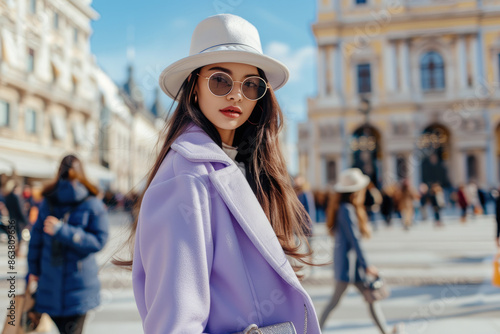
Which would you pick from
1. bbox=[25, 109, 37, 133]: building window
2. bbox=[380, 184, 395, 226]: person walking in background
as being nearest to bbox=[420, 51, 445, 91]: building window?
bbox=[380, 184, 395, 226]: person walking in background

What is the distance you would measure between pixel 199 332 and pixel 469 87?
31538 millimetres

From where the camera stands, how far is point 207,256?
113 centimetres

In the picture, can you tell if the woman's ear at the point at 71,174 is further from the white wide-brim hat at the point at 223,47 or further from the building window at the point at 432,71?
the building window at the point at 432,71

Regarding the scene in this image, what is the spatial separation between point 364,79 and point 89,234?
1142 inches

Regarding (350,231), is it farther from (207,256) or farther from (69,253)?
(207,256)

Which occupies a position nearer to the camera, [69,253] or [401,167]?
[69,253]

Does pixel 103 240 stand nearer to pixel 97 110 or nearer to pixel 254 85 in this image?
pixel 254 85

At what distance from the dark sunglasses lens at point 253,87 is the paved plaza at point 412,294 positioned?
737 mm

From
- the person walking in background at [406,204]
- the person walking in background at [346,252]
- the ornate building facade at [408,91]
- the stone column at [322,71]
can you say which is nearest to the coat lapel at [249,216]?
the person walking in background at [346,252]

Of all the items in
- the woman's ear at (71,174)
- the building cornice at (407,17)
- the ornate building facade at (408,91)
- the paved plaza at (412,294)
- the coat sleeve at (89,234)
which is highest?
the building cornice at (407,17)

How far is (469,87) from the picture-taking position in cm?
2856

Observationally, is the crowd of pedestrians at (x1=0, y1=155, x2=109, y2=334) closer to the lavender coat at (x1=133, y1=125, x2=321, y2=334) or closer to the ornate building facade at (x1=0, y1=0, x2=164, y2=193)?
the ornate building facade at (x1=0, y1=0, x2=164, y2=193)

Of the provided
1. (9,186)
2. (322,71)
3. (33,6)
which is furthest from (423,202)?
(33,6)

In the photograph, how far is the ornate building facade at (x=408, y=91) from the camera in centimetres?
2777
